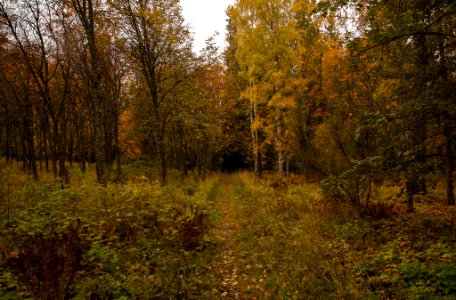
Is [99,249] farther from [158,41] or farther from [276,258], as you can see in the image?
[158,41]

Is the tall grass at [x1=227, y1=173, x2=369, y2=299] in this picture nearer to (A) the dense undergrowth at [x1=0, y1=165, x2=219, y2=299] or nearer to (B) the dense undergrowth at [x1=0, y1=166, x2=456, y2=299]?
(B) the dense undergrowth at [x1=0, y1=166, x2=456, y2=299]

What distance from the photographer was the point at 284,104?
620 inches

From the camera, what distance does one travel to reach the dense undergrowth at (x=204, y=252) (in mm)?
3850

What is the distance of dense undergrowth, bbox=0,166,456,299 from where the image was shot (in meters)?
3.85

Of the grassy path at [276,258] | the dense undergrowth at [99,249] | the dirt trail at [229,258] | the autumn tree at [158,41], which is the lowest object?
the dirt trail at [229,258]

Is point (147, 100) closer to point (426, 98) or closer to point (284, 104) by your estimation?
point (284, 104)

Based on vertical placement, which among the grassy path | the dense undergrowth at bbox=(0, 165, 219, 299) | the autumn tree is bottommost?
the grassy path

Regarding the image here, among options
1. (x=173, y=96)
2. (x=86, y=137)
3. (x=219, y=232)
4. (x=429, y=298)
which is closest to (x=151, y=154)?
(x=86, y=137)

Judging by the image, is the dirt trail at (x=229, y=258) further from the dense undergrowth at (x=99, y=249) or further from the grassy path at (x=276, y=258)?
the dense undergrowth at (x=99, y=249)

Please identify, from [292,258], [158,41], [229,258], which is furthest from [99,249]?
[158,41]

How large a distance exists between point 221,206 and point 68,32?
43.0 feet

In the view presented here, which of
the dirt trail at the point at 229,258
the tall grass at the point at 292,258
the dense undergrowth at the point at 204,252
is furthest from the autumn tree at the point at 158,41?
the tall grass at the point at 292,258

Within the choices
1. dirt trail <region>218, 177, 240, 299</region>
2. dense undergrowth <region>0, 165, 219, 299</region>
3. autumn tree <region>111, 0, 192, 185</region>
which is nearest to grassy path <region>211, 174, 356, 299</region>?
dirt trail <region>218, 177, 240, 299</region>

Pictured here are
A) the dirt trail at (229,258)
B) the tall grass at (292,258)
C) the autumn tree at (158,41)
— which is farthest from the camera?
the autumn tree at (158,41)
